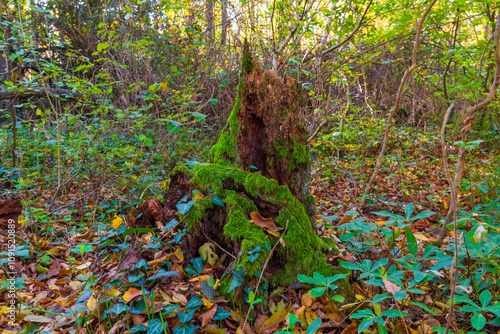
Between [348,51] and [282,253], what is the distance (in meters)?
4.31

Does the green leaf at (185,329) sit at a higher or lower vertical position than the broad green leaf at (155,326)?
lower

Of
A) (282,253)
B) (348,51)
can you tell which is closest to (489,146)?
(348,51)

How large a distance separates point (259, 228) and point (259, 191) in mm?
291

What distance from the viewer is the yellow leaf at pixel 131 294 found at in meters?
1.75

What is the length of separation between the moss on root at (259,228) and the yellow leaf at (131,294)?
1.89 feet

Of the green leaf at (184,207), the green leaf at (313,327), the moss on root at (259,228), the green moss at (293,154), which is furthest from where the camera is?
the green moss at (293,154)

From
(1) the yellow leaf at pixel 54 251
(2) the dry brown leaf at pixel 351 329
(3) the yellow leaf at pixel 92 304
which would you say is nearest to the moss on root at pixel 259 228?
(2) the dry brown leaf at pixel 351 329

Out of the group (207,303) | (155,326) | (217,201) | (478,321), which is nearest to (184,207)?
(217,201)

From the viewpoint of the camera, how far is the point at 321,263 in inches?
79.8

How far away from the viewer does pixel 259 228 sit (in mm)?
2057

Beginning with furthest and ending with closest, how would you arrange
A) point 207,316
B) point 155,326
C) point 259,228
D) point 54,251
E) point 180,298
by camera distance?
point 54,251
point 259,228
point 180,298
point 207,316
point 155,326

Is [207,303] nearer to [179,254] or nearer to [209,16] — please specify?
[179,254]

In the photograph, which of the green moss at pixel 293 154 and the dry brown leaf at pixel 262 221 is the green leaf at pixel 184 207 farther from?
the green moss at pixel 293 154

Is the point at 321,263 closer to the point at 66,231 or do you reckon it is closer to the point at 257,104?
the point at 257,104
